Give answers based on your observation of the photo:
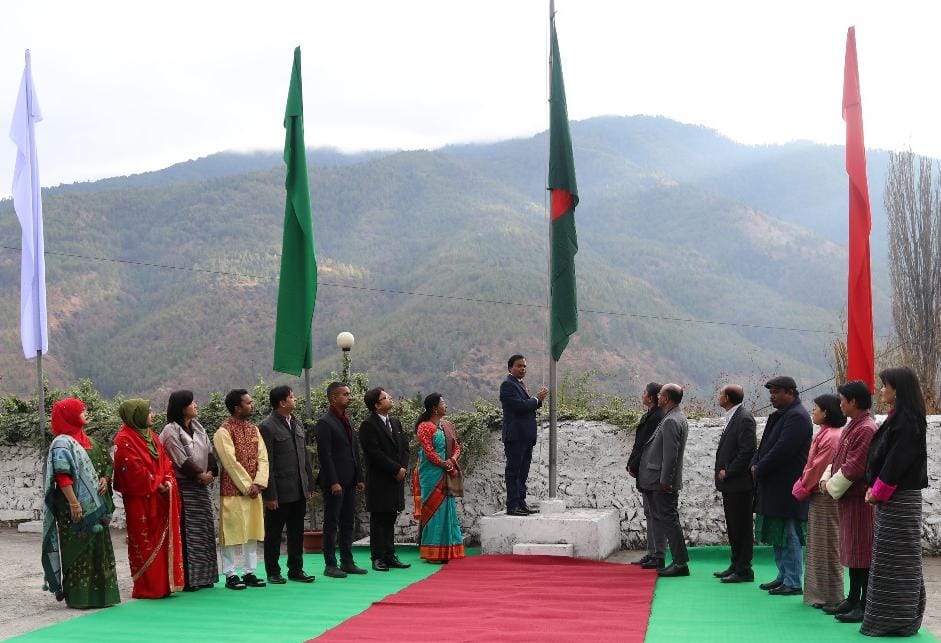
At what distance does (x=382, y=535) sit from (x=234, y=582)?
176 centimetres

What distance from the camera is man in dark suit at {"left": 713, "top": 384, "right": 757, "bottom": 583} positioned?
869cm

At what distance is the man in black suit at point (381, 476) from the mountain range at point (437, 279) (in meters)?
35.2

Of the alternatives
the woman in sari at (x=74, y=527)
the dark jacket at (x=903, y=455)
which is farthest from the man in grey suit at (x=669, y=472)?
the woman in sari at (x=74, y=527)

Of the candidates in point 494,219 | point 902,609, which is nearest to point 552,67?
point 902,609

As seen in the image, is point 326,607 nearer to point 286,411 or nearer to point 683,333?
point 286,411

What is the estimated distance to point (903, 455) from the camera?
20.3ft

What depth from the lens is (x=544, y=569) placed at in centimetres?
934

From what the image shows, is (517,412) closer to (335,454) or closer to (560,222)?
(560,222)

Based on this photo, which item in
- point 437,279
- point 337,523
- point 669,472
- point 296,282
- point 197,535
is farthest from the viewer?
point 437,279

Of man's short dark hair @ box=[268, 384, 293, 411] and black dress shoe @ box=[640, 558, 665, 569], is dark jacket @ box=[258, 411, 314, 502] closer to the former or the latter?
man's short dark hair @ box=[268, 384, 293, 411]

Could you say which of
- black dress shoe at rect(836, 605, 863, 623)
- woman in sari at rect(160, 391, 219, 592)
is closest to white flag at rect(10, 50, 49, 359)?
woman in sari at rect(160, 391, 219, 592)

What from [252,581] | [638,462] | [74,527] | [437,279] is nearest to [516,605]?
[252,581]

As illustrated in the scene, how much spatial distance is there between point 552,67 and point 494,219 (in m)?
66.9

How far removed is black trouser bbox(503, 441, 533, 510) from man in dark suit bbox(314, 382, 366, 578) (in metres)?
1.68
